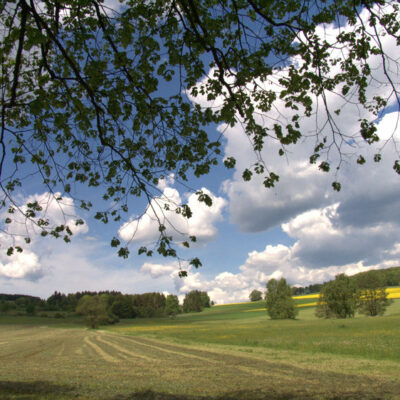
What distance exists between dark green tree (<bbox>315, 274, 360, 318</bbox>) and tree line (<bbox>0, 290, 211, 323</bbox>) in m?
66.8

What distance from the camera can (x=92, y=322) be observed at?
92500 millimetres

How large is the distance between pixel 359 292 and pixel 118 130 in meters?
80.6

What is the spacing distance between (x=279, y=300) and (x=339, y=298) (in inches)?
700

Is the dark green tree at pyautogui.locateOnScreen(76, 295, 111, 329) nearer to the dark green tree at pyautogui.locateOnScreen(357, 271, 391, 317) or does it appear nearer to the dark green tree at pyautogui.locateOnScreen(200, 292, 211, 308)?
the dark green tree at pyautogui.locateOnScreen(357, 271, 391, 317)

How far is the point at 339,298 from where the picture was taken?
7238cm

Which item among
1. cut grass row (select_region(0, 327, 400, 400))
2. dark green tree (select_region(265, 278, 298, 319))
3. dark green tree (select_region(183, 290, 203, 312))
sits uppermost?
cut grass row (select_region(0, 327, 400, 400))

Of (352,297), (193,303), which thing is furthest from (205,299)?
(352,297)

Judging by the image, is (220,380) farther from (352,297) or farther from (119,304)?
(119,304)

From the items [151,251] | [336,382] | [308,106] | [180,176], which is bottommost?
[336,382]

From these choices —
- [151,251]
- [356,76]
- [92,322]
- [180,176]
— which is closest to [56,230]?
[151,251]

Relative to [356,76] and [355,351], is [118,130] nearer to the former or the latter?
[356,76]

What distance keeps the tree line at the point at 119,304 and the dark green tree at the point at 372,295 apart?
75609 mm

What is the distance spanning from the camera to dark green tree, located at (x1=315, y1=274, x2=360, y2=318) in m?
72.2

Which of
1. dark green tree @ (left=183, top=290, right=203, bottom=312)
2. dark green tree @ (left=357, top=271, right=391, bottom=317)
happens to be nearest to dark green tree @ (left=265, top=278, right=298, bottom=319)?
dark green tree @ (left=357, top=271, right=391, bottom=317)
